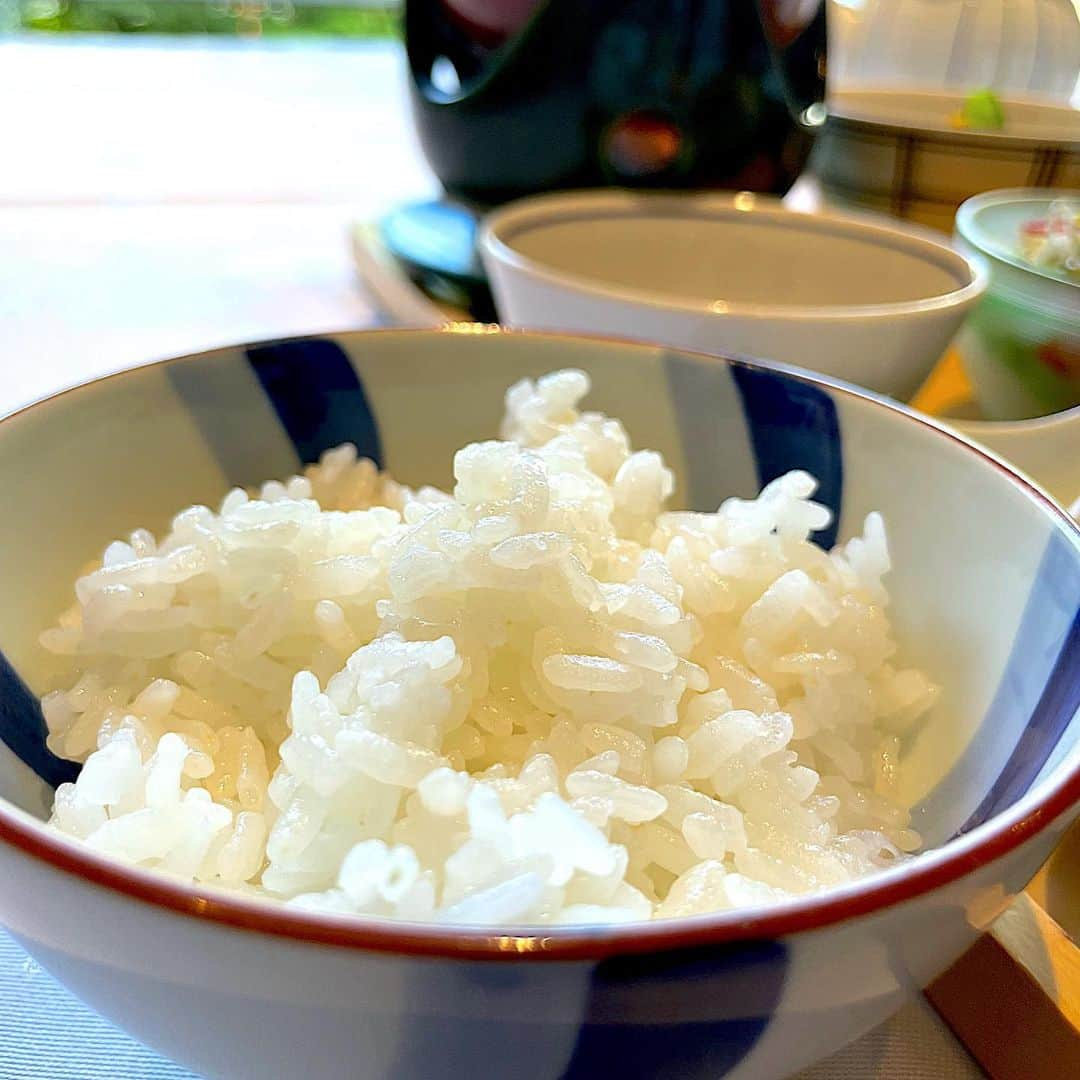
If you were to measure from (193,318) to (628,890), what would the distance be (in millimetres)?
1149

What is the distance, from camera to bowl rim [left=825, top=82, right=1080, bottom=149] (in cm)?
151

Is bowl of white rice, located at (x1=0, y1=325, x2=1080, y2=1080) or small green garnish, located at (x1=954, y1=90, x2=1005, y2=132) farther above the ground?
small green garnish, located at (x1=954, y1=90, x2=1005, y2=132)

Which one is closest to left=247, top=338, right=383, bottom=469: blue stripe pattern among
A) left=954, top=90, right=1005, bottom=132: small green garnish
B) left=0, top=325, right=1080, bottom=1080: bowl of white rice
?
left=0, top=325, right=1080, bottom=1080: bowl of white rice

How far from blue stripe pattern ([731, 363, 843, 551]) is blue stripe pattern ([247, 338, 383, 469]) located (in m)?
0.29

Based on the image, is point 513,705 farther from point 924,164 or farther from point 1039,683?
point 924,164

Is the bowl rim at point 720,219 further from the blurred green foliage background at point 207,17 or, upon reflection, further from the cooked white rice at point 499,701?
the blurred green foliage background at point 207,17

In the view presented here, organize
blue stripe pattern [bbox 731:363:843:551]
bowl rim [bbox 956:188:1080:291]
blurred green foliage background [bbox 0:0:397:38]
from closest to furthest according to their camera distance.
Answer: blue stripe pattern [bbox 731:363:843:551], bowl rim [bbox 956:188:1080:291], blurred green foliage background [bbox 0:0:397:38]

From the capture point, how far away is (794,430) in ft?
2.65

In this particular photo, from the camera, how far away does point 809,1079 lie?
0.55m

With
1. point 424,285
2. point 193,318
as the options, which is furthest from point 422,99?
point 193,318

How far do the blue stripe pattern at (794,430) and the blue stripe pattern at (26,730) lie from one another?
52 centimetres

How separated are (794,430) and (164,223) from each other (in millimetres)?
1349

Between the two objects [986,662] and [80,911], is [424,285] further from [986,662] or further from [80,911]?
[80,911]

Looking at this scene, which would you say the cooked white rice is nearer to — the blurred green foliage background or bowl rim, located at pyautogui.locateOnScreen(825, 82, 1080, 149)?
bowl rim, located at pyautogui.locateOnScreen(825, 82, 1080, 149)
